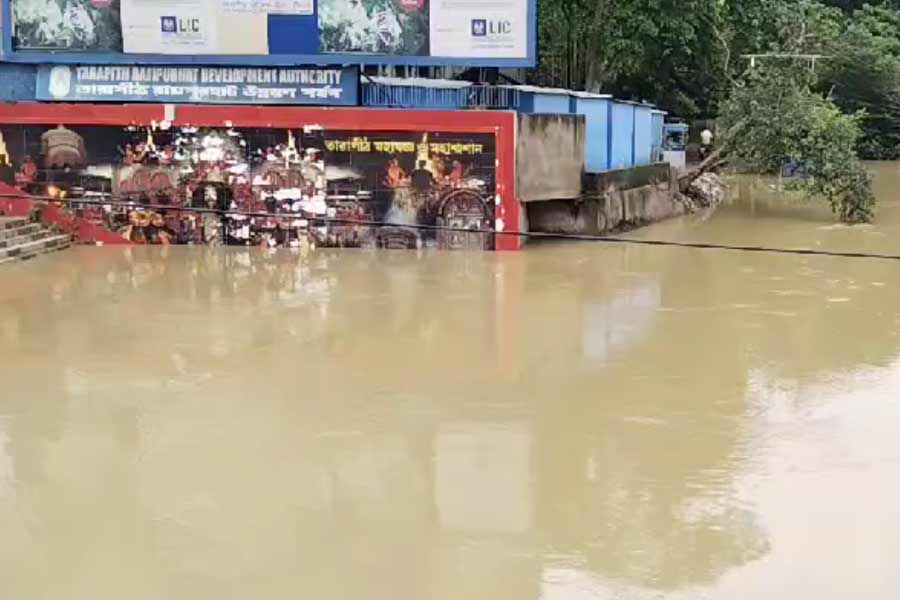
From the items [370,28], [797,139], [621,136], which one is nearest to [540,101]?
[370,28]

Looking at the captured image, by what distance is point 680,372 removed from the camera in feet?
30.4

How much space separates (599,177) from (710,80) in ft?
70.3

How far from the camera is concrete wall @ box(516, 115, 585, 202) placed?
669 inches

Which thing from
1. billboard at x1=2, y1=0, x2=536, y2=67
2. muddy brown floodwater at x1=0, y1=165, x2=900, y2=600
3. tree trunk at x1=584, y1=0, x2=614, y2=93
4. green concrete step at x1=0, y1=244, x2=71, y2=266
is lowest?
muddy brown floodwater at x1=0, y1=165, x2=900, y2=600

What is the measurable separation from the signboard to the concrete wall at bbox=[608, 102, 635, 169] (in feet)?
19.1

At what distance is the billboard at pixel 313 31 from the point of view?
55.7 ft

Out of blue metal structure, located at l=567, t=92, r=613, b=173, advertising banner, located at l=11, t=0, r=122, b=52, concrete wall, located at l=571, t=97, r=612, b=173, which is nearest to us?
advertising banner, located at l=11, t=0, r=122, b=52

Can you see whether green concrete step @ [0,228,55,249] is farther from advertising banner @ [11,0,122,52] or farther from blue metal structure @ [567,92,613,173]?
blue metal structure @ [567,92,613,173]

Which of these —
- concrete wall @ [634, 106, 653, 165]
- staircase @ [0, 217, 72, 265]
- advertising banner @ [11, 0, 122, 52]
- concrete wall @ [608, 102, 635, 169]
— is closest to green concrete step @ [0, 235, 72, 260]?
staircase @ [0, 217, 72, 265]

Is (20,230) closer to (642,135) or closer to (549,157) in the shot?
(549,157)

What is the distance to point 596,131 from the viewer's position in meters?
20.2

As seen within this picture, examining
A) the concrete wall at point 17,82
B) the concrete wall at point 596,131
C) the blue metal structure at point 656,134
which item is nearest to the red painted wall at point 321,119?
the concrete wall at point 17,82

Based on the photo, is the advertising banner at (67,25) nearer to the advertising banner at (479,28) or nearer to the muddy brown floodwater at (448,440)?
the advertising banner at (479,28)

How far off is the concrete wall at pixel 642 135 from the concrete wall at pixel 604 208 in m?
1.22
